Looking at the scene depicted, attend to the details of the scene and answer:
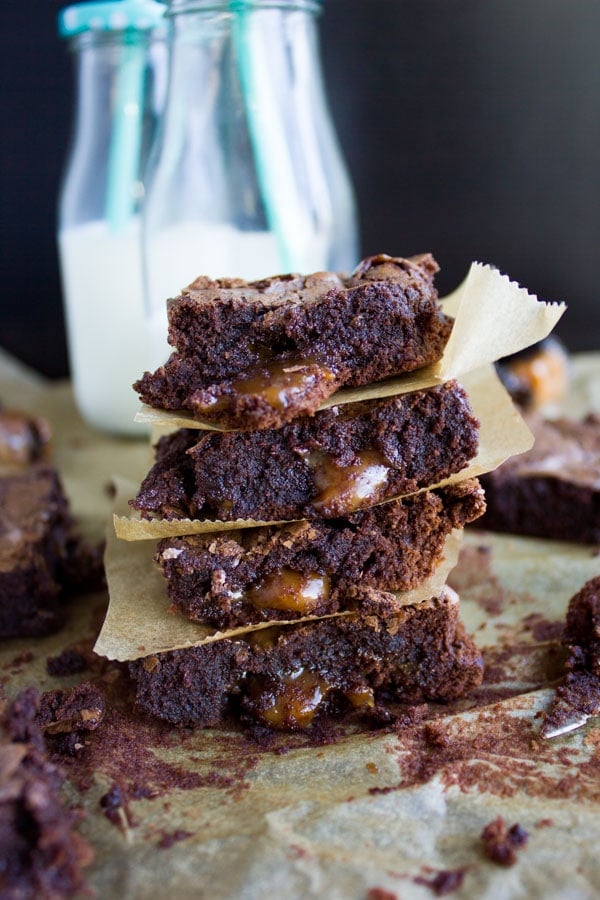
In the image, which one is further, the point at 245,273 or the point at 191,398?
the point at 245,273

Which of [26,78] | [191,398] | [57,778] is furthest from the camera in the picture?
[26,78]

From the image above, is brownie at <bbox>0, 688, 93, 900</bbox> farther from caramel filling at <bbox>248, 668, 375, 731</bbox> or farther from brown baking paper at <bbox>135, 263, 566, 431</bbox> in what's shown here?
brown baking paper at <bbox>135, 263, 566, 431</bbox>

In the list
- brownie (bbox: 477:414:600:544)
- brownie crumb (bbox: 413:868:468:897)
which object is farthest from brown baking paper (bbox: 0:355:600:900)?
brownie (bbox: 477:414:600:544)

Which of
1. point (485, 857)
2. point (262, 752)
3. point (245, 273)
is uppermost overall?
point (245, 273)

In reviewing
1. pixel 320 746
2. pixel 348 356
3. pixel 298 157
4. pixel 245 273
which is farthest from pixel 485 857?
pixel 298 157

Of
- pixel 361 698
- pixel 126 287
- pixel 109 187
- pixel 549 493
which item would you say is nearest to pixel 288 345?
pixel 361 698

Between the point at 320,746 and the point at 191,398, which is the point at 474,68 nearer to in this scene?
the point at 191,398
